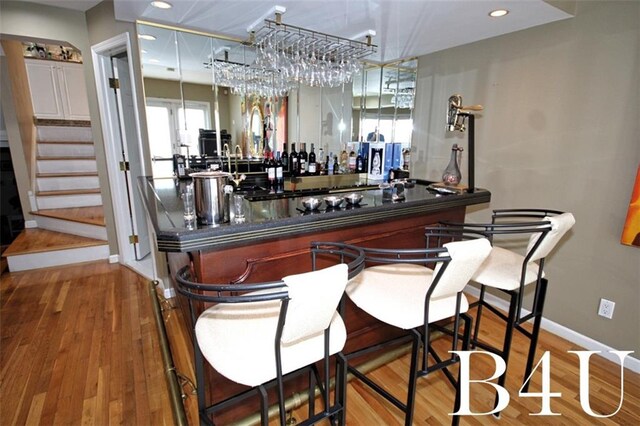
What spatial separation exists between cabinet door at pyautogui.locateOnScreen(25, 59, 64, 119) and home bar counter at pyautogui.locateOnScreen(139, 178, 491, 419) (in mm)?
4292

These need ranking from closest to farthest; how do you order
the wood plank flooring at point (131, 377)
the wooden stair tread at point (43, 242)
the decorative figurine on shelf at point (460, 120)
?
the wood plank flooring at point (131, 377), the decorative figurine on shelf at point (460, 120), the wooden stair tread at point (43, 242)

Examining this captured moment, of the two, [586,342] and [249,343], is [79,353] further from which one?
[586,342]

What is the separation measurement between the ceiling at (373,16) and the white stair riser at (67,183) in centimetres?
Answer: 305

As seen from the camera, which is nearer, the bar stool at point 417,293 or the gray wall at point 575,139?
the bar stool at point 417,293

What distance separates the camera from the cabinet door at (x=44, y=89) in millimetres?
4781

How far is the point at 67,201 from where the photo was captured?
4469 millimetres

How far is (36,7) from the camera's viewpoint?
2.89m

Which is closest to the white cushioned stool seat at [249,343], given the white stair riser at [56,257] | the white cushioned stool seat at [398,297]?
the white cushioned stool seat at [398,297]

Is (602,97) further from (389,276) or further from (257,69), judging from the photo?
(257,69)

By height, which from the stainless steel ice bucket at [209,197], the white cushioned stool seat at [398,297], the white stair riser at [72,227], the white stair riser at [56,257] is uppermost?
the stainless steel ice bucket at [209,197]

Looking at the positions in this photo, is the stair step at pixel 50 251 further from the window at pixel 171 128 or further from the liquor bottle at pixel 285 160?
the liquor bottle at pixel 285 160

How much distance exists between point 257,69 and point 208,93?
1.58 feet

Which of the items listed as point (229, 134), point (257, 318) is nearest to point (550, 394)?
point (257, 318)

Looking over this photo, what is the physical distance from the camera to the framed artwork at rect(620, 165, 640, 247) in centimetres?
194
